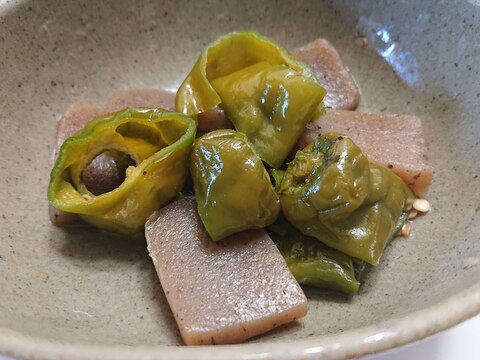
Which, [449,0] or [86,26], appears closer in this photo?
[449,0]

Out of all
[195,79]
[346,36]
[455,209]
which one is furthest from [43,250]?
[346,36]

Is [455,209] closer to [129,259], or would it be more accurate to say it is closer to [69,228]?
[129,259]

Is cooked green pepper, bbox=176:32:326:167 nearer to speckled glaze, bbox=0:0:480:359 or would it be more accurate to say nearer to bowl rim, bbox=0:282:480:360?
speckled glaze, bbox=0:0:480:359

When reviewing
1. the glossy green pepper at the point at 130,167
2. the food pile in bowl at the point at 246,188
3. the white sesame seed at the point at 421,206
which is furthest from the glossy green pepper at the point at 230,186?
the white sesame seed at the point at 421,206

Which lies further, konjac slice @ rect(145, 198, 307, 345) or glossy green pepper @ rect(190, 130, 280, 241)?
glossy green pepper @ rect(190, 130, 280, 241)

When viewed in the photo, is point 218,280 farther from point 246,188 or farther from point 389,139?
point 389,139

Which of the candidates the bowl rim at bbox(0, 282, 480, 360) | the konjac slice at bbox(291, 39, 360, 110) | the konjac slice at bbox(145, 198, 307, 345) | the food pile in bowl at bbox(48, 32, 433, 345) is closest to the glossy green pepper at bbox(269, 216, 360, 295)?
the food pile in bowl at bbox(48, 32, 433, 345)

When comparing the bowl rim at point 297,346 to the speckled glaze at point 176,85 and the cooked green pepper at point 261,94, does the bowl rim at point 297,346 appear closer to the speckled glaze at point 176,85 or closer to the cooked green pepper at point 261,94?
the speckled glaze at point 176,85
